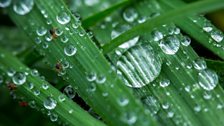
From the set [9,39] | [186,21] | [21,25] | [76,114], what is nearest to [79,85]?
[76,114]

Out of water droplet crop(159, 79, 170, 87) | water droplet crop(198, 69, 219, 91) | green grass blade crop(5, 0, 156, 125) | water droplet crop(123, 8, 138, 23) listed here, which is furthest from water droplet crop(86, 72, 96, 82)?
water droplet crop(123, 8, 138, 23)

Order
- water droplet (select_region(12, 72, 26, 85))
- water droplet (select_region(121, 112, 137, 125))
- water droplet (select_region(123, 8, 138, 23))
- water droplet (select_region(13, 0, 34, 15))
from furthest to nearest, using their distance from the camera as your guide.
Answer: water droplet (select_region(123, 8, 138, 23)), water droplet (select_region(13, 0, 34, 15)), water droplet (select_region(12, 72, 26, 85)), water droplet (select_region(121, 112, 137, 125))

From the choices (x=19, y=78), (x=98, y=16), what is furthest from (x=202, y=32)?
(x=19, y=78)

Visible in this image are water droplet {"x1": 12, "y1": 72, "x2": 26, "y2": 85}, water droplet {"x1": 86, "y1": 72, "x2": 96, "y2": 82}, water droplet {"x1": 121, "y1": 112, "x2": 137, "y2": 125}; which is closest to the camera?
water droplet {"x1": 121, "y1": 112, "x2": 137, "y2": 125}

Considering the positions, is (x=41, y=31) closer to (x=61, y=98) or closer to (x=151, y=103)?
(x=61, y=98)

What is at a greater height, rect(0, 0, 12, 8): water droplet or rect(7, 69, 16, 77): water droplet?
rect(0, 0, 12, 8): water droplet

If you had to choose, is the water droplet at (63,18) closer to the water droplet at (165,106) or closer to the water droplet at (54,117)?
the water droplet at (54,117)

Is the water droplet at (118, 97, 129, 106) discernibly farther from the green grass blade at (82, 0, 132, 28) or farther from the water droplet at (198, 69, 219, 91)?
the green grass blade at (82, 0, 132, 28)
